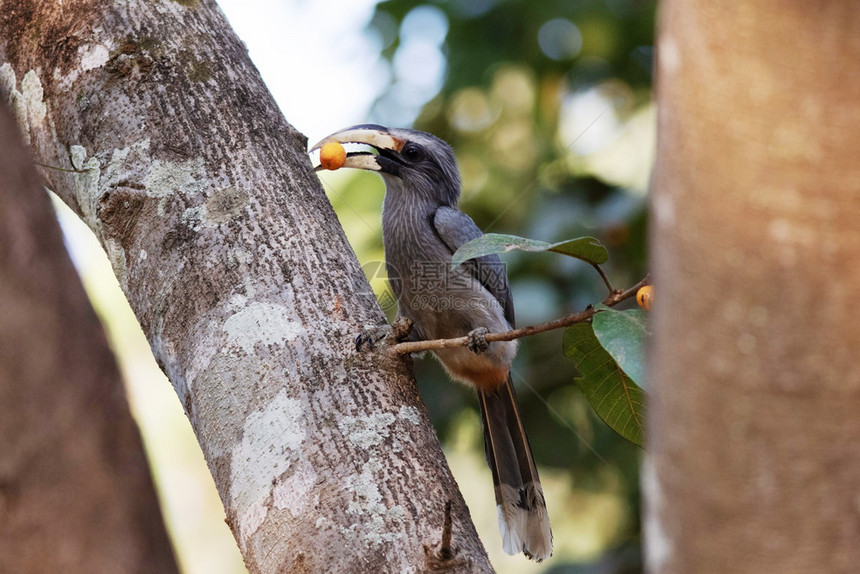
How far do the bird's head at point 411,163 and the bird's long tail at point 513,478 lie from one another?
1.00m

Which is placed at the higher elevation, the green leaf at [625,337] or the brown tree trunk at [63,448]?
the brown tree trunk at [63,448]

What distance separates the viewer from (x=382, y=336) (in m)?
1.96

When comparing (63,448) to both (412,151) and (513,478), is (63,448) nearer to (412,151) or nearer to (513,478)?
(513,478)

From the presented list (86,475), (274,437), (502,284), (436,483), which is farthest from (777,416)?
(502,284)

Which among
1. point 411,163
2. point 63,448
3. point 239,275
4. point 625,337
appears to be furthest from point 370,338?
point 411,163

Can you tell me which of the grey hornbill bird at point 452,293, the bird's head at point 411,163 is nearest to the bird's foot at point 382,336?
the grey hornbill bird at point 452,293

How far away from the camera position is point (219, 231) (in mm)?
1985

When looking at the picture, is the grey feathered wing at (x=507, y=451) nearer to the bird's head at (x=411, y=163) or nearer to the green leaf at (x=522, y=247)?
the bird's head at (x=411, y=163)

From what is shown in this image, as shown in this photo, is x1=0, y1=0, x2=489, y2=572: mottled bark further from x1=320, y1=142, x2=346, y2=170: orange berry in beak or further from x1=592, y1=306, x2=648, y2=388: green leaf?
x1=320, y1=142, x2=346, y2=170: orange berry in beak

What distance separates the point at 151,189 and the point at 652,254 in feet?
4.72

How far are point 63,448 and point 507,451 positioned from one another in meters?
2.43

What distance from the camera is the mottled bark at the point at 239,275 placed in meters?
1.64

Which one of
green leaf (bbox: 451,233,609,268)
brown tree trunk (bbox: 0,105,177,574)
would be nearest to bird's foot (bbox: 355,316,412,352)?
green leaf (bbox: 451,233,609,268)

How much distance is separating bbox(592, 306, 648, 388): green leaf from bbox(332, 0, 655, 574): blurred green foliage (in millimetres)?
2197
